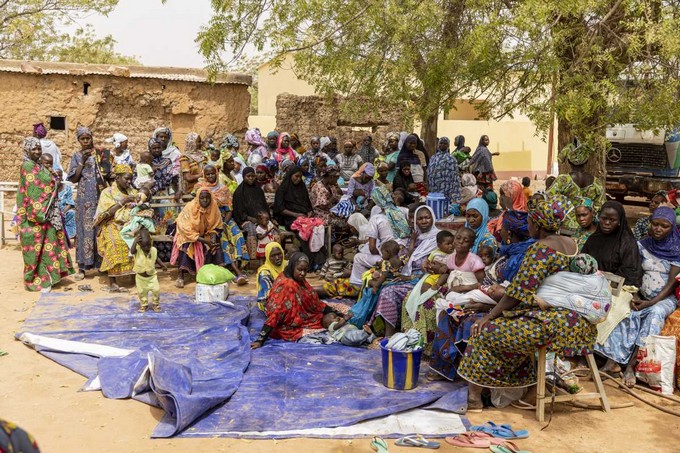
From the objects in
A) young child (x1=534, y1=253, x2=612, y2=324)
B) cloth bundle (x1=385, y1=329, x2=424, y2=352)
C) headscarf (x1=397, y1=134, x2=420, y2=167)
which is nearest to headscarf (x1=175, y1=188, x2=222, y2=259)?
headscarf (x1=397, y1=134, x2=420, y2=167)

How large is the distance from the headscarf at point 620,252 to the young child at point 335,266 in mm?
3639

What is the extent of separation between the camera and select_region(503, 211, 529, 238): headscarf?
262 inches

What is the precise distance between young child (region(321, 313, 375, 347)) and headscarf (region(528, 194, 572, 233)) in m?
2.46

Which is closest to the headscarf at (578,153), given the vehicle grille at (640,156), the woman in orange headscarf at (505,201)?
the woman in orange headscarf at (505,201)

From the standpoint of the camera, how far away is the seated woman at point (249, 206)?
1038cm

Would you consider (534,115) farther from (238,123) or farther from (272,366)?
(238,123)

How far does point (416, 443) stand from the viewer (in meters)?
5.20

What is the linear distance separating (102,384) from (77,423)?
0.64m

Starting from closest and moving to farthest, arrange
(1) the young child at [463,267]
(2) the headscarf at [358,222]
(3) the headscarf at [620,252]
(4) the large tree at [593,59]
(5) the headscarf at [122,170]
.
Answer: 1. (1) the young child at [463,267]
2. (3) the headscarf at [620,252]
3. (4) the large tree at [593,59]
4. (5) the headscarf at [122,170]
5. (2) the headscarf at [358,222]

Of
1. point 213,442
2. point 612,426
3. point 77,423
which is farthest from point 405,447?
point 77,423

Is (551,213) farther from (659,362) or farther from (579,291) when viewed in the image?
(659,362)

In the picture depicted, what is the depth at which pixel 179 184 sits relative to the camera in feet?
36.4

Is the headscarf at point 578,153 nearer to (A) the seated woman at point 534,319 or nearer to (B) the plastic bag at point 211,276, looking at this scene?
(A) the seated woman at point 534,319

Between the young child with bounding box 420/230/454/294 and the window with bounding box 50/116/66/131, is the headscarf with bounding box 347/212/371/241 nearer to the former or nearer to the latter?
the young child with bounding box 420/230/454/294
